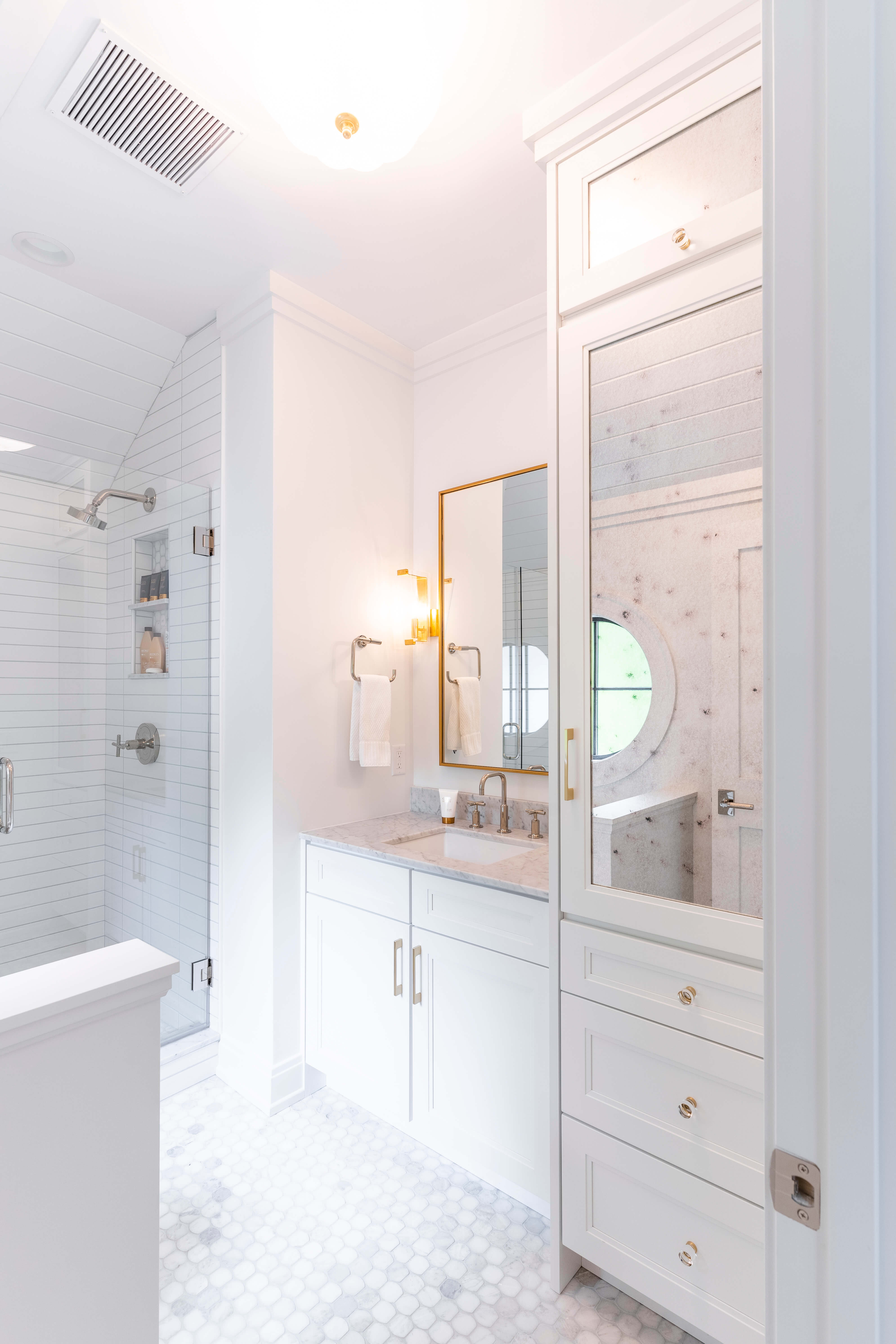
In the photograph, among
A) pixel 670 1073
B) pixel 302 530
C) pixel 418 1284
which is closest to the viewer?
pixel 670 1073

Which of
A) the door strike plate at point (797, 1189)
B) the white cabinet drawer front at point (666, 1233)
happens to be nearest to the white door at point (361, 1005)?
the white cabinet drawer front at point (666, 1233)

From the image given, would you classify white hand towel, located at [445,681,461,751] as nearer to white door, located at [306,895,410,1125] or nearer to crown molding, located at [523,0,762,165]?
white door, located at [306,895,410,1125]

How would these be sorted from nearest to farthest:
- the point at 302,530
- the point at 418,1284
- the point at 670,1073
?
1. the point at 670,1073
2. the point at 418,1284
3. the point at 302,530

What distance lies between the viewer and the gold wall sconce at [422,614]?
2.72m

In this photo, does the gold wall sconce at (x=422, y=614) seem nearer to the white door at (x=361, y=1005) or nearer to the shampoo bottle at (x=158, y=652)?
the shampoo bottle at (x=158, y=652)

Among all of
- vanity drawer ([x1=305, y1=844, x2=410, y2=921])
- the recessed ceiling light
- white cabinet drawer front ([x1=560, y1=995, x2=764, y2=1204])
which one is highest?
the recessed ceiling light

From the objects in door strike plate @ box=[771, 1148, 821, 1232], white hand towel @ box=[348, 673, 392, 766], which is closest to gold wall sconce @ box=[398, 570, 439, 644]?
white hand towel @ box=[348, 673, 392, 766]

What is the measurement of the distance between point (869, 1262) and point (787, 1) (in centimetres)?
89

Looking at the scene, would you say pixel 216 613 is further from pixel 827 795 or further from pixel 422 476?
pixel 827 795

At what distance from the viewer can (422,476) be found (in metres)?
2.82

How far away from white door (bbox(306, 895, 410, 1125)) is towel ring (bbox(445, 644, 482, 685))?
3.01ft

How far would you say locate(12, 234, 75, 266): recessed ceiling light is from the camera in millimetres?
2105

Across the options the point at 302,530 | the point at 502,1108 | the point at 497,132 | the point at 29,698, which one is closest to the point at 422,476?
the point at 302,530

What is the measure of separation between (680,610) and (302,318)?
1778 mm
